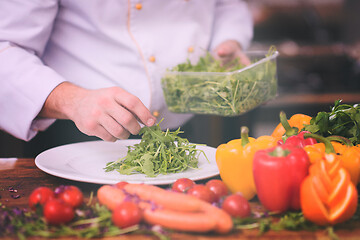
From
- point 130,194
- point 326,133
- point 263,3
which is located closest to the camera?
point 130,194

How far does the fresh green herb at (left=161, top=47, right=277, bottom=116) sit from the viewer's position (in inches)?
53.2

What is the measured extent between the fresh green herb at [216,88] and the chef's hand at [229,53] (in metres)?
0.10

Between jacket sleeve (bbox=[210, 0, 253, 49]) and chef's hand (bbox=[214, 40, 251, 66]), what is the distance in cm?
10

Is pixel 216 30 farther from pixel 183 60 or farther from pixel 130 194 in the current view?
pixel 130 194

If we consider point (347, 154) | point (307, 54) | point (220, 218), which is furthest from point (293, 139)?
point (307, 54)

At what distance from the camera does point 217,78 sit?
1.36 metres

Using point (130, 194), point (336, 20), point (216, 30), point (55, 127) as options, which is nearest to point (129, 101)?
point (130, 194)

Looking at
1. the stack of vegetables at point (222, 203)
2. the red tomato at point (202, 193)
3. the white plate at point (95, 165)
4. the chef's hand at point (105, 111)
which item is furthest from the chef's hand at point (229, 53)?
the red tomato at point (202, 193)

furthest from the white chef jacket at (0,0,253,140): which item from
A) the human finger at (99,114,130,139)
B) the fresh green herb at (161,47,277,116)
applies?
the human finger at (99,114,130,139)

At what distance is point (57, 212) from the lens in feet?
2.57

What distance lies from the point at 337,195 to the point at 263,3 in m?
3.62

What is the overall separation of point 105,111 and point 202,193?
1.26 feet

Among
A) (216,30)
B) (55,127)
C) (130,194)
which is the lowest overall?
(55,127)

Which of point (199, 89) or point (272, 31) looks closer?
point (199, 89)
